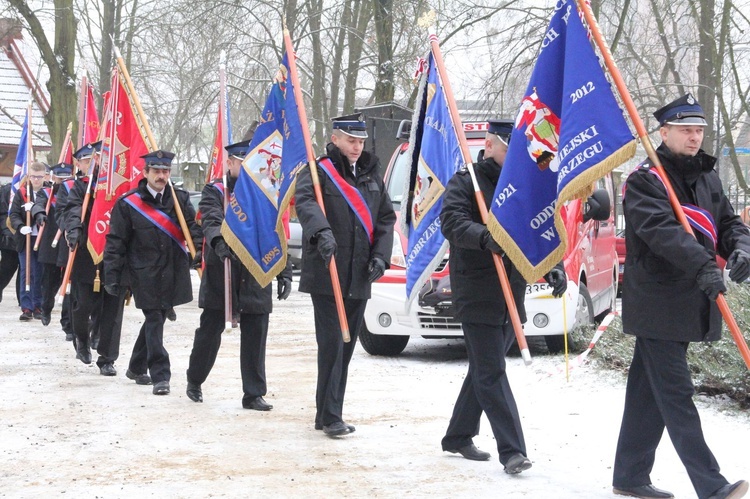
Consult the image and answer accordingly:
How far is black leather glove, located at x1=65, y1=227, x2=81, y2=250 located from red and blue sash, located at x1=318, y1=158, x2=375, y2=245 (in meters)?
3.74

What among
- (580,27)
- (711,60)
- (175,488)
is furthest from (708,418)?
(711,60)

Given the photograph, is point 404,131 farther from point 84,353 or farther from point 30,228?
point 30,228

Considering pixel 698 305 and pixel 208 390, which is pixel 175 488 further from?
pixel 208 390

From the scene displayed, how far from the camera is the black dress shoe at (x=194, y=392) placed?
865 cm

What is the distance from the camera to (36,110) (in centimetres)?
3400

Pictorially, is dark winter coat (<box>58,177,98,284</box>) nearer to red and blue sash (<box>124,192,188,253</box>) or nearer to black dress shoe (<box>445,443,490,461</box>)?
red and blue sash (<box>124,192,188,253</box>)

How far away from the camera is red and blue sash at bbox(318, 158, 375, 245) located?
7.40 metres

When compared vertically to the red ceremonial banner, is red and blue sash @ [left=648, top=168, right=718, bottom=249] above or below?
below

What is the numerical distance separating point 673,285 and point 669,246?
301 mm

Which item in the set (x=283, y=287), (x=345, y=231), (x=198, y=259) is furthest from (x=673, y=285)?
(x=198, y=259)

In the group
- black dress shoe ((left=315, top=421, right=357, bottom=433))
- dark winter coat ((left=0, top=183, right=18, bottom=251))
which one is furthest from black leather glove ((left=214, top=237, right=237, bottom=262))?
dark winter coat ((left=0, top=183, right=18, bottom=251))

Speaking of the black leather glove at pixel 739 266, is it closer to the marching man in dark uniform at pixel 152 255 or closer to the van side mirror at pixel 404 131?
the marching man in dark uniform at pixel 152 255

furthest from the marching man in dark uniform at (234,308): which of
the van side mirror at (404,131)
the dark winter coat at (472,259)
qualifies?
the van side mirror at (404,131)

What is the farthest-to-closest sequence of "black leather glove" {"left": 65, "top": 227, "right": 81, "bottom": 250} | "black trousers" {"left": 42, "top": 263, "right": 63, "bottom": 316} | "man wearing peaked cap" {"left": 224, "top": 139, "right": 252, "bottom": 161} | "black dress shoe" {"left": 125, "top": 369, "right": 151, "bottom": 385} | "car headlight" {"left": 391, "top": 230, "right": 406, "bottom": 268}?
"black trousers" {"left": 42, "top": 263, "right": 63, "bottom": 316} < "car headlight" {"left": 391, "top": 230, "right": 406, "bottom": 268} < "black leather glove" {"left": 65, "top": 227, "right": 81, "bottom": 250} < "black dress shoe" {"left": 125, "top": 369, "right": 151, "bottom": 385} < "man wearing peaked cap" {"left": 224, "top": 139, "right": 252, "bottom": 161}
